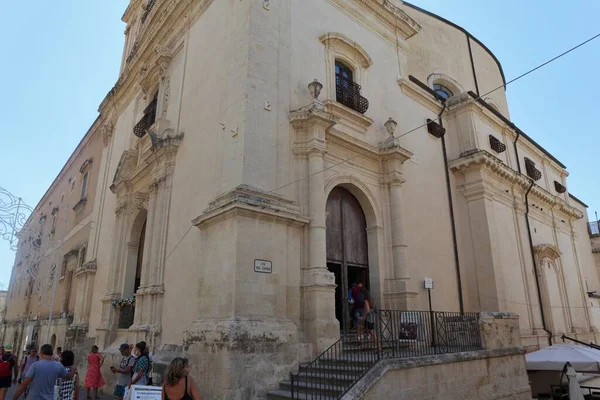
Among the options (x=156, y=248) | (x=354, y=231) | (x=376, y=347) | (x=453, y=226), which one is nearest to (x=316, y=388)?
(x=376, y=347)

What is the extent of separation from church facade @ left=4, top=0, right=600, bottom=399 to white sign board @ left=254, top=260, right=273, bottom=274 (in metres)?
0.03

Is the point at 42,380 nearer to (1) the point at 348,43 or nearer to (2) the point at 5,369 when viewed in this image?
(2) the point at 5,369

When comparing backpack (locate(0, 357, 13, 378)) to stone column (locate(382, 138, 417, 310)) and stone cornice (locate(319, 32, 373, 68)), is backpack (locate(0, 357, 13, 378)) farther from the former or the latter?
stone cornice (locate(319, 32, 373, 68))

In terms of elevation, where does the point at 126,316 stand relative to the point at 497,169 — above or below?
below

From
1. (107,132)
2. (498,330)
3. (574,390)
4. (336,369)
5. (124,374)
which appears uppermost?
(107,132)

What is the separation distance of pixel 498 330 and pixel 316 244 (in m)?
4.89

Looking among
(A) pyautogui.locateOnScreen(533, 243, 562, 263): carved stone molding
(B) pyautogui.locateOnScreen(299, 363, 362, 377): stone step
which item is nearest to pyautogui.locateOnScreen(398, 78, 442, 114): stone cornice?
(A) pyautogui.locateOnScreen(533, 243, 562, 263): carved stone molding

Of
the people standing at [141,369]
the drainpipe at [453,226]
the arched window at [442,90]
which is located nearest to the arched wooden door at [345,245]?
the drainpipe at [453,226]

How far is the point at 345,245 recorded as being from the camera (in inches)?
442

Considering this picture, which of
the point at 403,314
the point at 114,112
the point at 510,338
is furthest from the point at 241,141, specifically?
the point at 114,112

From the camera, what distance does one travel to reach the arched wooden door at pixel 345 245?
10.8m

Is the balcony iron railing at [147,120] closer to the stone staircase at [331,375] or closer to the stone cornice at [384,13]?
the stone cornice at [384,13]

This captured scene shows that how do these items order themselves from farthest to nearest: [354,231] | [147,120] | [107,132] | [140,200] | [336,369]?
[107,132]
[147,120]
[140,200]
[354,231]
[336,369]

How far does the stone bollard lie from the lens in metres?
9.83
